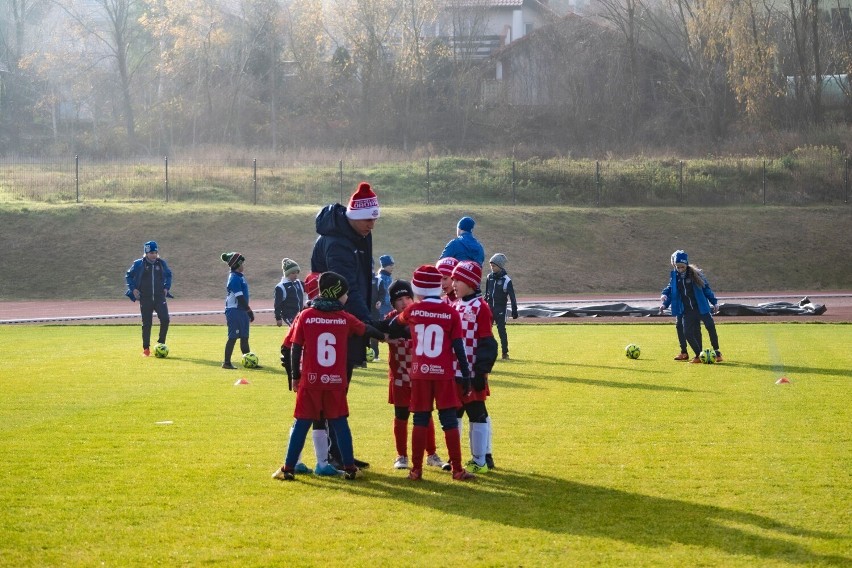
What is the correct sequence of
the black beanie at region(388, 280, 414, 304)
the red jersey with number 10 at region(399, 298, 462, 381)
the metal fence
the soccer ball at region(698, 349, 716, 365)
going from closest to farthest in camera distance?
the red jersey with number 10 at region(399, 298, 462, 381)
the black beanie at region(388, 280, 414, 304)
the soccer ball at region(698, 349, 716, 365)
the metal fence

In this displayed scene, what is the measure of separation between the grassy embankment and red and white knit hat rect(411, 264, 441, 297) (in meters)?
28.6

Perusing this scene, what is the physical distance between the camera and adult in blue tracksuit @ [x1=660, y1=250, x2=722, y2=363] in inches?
717

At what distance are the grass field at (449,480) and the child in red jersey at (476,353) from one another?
10.6 inches

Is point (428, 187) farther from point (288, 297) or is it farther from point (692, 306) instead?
point (692, 306)

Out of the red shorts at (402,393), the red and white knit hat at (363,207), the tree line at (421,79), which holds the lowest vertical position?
the red shorts at (402,393)

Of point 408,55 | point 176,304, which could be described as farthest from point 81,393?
point 408,55

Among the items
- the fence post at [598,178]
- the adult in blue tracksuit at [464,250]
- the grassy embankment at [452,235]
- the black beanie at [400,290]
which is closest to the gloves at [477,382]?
the black beanie at [400,290]

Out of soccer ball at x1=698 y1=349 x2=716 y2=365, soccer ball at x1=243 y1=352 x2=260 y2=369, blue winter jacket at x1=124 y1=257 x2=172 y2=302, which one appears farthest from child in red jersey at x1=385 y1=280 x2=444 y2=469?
blue winter jacket at x1=124 y1=257 x2=172 y2=302

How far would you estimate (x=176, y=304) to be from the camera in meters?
34.8

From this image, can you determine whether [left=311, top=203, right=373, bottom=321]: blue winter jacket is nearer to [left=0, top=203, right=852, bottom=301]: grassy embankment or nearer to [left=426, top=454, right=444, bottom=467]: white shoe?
[left=426, top=454, right=444, bottom=467]: white shoe

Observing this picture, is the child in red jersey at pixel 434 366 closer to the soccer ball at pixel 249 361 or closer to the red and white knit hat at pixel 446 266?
the red and white knit hat at pixel 446 266

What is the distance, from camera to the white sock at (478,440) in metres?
9.23

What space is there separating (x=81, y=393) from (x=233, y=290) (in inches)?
158

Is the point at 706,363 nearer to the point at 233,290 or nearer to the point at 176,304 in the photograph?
the point at 233,290
